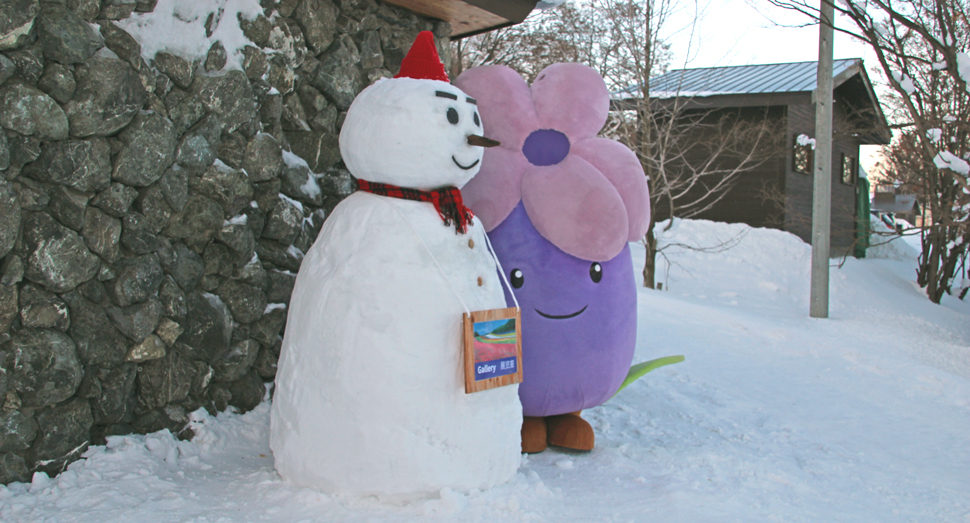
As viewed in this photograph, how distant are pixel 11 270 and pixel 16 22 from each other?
965 mm

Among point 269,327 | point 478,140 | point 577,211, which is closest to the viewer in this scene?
point 478,140

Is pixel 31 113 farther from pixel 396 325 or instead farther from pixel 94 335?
pixel 396 325

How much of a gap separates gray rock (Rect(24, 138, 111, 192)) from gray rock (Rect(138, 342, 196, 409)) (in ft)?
2.84

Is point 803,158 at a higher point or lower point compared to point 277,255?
higher

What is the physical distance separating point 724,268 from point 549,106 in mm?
10086

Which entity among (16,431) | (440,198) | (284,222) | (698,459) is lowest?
(698,459)

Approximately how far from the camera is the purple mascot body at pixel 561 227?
3141 millimetres

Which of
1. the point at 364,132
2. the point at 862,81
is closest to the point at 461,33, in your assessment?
the point at 364,132

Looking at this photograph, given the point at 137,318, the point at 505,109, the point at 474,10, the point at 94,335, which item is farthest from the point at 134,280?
the point at 474,10

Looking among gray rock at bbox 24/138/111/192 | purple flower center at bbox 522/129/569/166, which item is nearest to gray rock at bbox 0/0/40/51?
gray rock at bbox 24/138/111/192

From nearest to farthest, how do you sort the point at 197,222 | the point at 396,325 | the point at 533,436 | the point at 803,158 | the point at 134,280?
the point at 396,325, the point at 134,280, the point at 197,222, the point at 533,436, the point at 803,158

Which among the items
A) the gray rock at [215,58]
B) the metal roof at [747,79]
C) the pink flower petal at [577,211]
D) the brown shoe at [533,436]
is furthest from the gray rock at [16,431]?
the metal roof at [747,79]

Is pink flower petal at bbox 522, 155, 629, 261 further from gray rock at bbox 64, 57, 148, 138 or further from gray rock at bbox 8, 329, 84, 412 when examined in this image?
gray rock at bbox 8, 329, 84, 412

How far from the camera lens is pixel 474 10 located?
13.8ft
